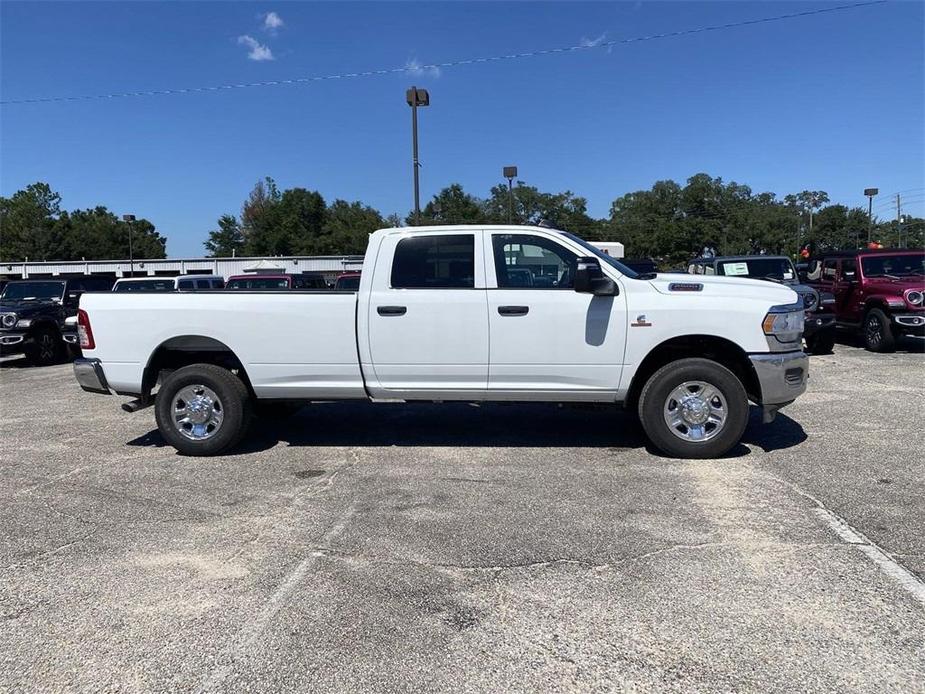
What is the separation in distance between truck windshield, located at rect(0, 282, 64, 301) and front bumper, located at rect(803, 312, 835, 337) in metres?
15.2

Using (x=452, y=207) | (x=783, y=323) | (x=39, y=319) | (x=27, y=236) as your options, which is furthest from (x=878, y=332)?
(x=27, y=236)

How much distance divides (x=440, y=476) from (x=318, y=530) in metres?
1.33

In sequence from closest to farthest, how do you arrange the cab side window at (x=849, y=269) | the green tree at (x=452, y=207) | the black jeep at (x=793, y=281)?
the black jeep at (x=793, y=281)
the cab side window at (x=849, y=269)
the green tree at (x=452, y=207)

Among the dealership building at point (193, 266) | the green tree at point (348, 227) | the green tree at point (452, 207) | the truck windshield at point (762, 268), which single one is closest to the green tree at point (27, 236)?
the dealership building at point (193, 266)

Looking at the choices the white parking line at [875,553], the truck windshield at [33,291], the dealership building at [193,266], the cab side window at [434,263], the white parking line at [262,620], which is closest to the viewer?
the white parking line at [262,620]

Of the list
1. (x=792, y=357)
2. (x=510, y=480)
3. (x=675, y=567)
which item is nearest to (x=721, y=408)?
(x=792, y=357)

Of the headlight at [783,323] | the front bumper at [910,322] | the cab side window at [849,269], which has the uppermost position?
the cab side window at [849,269]

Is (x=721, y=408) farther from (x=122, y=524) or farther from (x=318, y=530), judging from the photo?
(x=122, y=524)

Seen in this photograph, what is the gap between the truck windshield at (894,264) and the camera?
13094 mm

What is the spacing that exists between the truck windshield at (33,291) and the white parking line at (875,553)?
15.7m

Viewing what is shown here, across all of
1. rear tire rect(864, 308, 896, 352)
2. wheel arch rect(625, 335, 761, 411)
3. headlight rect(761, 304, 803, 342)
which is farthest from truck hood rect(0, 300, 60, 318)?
rear tire rect(864, 308, 896, 352)

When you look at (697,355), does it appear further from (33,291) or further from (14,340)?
(33,291)

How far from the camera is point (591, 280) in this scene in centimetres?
556

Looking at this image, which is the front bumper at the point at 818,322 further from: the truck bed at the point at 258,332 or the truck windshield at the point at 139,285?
the truck windshield at the point at 139,285
